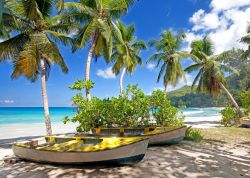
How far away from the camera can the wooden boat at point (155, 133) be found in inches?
367

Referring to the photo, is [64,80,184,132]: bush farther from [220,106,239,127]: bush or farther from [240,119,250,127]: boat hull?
A: [220,106,239,127]: bush

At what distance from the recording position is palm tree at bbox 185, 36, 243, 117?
23.4 meters

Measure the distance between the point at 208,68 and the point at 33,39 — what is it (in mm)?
17215

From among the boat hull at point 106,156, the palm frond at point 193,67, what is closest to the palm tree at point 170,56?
the palm frond at point 193,67

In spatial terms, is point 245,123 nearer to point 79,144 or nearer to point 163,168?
point 163,168

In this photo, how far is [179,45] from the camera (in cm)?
2425

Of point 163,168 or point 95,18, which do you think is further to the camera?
point 95,18

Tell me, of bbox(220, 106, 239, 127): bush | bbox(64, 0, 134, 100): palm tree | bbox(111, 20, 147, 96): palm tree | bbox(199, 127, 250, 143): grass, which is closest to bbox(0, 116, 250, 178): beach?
bbox(199, 127, 250, 143): grass

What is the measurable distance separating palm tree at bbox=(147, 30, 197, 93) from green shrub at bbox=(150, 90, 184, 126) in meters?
12.8

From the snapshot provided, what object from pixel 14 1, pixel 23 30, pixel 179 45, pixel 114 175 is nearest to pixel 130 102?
pixel 114 175

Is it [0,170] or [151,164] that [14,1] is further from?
[151,164]

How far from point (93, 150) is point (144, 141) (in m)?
1.32

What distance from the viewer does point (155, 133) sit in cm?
933

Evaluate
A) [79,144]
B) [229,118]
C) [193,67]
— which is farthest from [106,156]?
[193,67]
